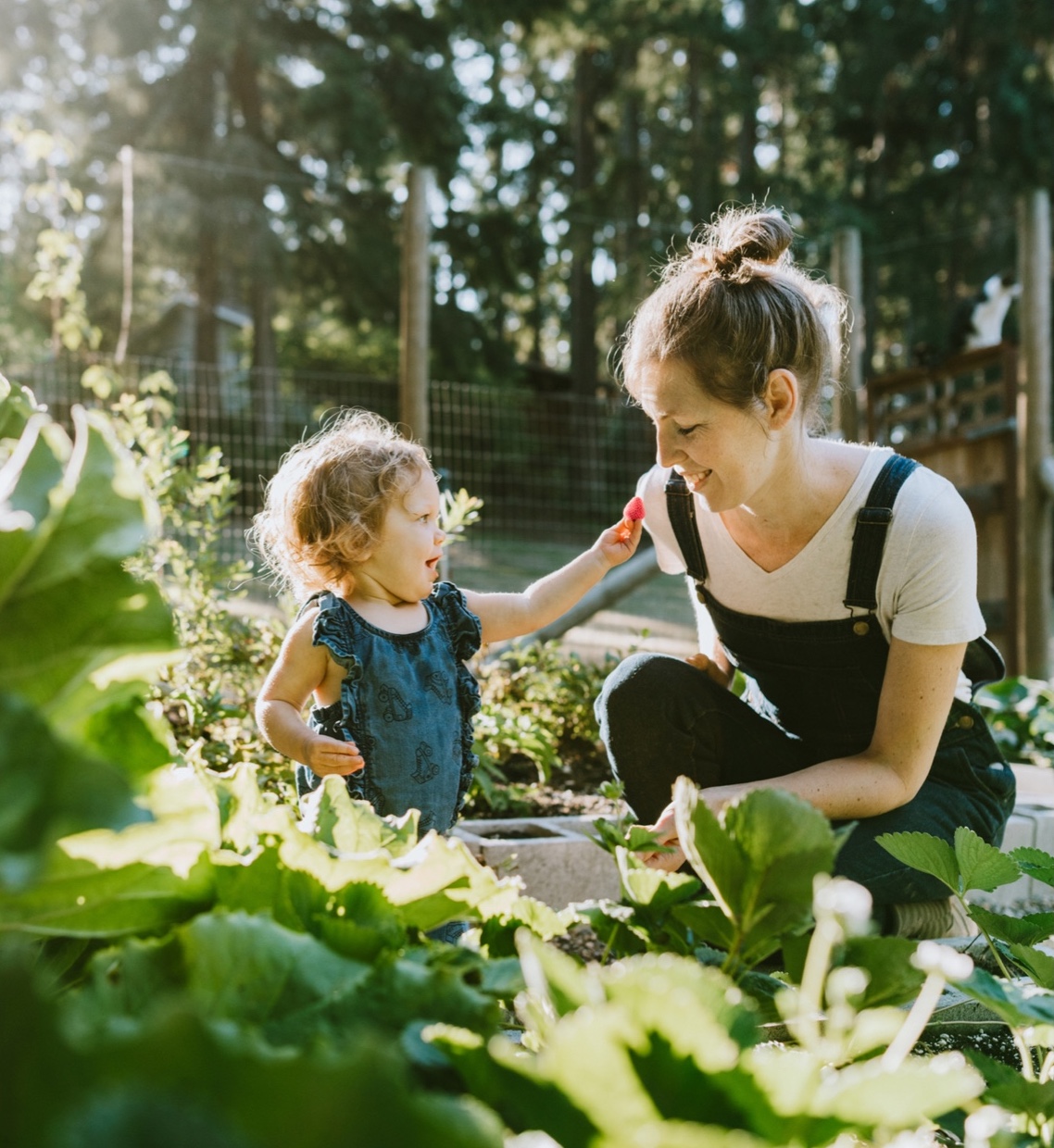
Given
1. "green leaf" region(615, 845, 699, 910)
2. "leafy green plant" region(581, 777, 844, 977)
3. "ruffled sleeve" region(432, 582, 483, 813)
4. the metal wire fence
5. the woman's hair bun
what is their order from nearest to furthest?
"leafy green plant" region(581, 777, 844, 977) → "green leaf" region(615, 845, 699, 910) → the woman's hair bun → "ruffled sleeve" region(432, 582, 483, 813) → the metal wire fence

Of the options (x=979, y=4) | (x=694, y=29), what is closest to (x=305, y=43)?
(x=694, y=29)

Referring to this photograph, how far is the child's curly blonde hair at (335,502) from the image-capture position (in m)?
2.31

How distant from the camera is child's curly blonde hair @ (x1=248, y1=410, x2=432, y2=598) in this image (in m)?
2.31

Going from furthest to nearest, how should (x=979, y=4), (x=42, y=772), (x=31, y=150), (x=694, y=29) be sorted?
(x=979, y=4) → (x=694, y=29) → (x=31, y=150) → (x=42, y=772)

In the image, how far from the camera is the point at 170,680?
9.61 feet

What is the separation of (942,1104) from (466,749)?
6.83 ft

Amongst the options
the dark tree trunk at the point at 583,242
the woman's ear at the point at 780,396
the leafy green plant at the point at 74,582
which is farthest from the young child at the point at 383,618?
the dark tree trunk at the point at 583,242

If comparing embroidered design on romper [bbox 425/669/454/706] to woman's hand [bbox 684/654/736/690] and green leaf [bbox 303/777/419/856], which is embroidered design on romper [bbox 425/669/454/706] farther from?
green leaf [bbox 303/777/419/856]

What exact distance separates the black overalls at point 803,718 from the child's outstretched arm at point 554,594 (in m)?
0.17

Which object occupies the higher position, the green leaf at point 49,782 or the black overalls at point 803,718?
the green leaf at point 49,782

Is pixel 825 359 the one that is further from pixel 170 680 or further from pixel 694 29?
pixel 694 29

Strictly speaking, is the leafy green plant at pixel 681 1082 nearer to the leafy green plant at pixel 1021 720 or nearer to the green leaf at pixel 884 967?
the green leaf at pixel 884 967

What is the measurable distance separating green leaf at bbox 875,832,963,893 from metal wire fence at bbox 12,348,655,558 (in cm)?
407

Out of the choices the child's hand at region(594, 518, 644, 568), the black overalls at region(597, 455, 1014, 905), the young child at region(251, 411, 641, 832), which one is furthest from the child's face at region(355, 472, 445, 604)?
the black overalls at region(597, 455, 1014, 905)
